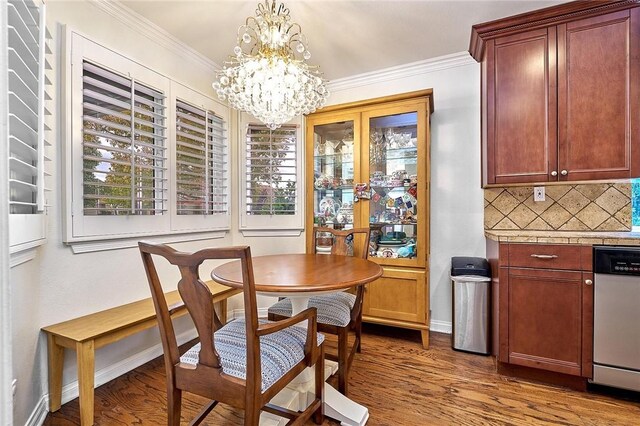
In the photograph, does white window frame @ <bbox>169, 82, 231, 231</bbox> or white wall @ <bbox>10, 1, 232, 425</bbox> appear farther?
white window frame @ <bbox>169, 82, 231, 231</bbox>

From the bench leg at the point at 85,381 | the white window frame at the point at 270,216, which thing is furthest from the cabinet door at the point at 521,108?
the bench leg at the point at 85,381

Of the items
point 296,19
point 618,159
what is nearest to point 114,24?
point 296,19

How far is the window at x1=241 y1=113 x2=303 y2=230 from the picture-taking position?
312 centimetres

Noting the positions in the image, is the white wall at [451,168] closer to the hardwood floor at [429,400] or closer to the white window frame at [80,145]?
the hardwood floor at [429,400]

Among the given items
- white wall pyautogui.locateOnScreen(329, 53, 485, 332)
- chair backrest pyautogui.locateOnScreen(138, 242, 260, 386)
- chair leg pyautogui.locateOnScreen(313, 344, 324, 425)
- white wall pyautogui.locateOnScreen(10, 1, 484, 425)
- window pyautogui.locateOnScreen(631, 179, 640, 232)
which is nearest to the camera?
chair backrest pyautogui.locateOnScreen(138, 242, 260, 386)

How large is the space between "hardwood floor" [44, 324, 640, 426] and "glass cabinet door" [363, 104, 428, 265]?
870 millimetres

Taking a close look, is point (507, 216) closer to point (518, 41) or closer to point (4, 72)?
point (518, 41)

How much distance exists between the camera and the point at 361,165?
2.75 metres

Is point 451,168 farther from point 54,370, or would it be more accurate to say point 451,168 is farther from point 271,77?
point 54,370

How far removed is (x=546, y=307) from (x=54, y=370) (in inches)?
116

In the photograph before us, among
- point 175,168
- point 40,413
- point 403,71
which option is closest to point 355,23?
point 403,71

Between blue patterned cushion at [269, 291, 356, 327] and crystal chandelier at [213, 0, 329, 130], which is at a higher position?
crystal chandelier at [213, 0, 329, 130]

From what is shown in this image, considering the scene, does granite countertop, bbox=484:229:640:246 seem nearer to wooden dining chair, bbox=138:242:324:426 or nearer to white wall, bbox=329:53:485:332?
white wall, bbox=329:53:485:332

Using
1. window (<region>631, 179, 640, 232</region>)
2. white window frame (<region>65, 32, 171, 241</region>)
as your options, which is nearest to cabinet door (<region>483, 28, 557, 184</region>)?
window (<region>631, 179, 640, 232</region>)
